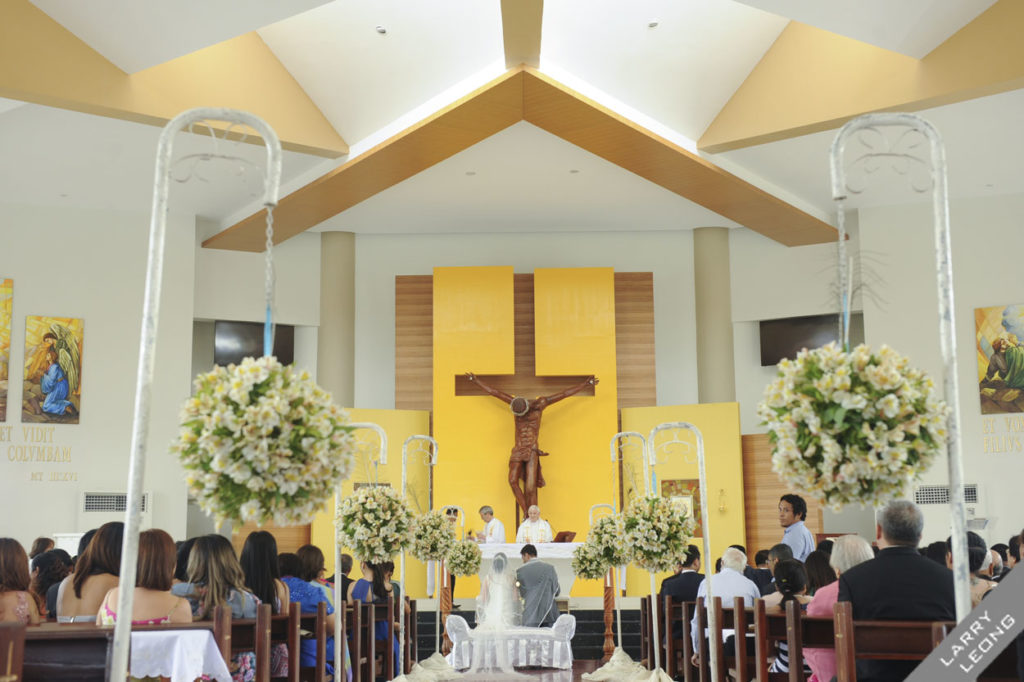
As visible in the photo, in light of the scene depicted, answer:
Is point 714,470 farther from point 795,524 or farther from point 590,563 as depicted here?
point 795,524

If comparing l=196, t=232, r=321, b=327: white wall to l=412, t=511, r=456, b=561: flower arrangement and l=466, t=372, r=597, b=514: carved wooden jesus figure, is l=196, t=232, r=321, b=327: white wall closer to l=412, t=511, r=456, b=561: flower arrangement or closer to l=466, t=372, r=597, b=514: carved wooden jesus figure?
l=466, t=372, r=597, b=514: carved wooden jesus figure

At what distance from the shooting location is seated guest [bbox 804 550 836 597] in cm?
578

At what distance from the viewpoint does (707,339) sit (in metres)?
15.6

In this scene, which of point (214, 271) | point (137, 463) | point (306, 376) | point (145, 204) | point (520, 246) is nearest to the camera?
point (137, 463)

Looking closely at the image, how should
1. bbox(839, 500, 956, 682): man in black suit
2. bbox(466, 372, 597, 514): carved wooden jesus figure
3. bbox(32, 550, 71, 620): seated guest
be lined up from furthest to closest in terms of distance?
bbox(466, 372, 597, 514): carved wooden jesus figure, bbox(32, 550, 71, 620): seated guest, bbox(839, 500, 956, 682): man in black suit

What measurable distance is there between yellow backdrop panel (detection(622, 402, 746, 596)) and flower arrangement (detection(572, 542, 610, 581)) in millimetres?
4528

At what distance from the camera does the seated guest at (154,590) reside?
419 centimetres

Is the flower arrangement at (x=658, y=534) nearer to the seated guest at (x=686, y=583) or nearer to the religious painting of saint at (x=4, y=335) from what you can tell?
the seated guest at (x=686, y=583)

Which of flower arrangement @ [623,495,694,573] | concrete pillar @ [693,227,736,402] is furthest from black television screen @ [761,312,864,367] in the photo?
flower arrangement @ [623,495,694,573]

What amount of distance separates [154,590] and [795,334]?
12.3m

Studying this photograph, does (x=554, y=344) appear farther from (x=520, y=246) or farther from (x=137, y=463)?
→ (x=137, y=463)

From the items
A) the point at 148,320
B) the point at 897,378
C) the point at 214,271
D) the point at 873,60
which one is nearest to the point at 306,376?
the point at 148,320

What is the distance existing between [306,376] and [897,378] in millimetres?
1950

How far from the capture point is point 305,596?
20.4 feet
